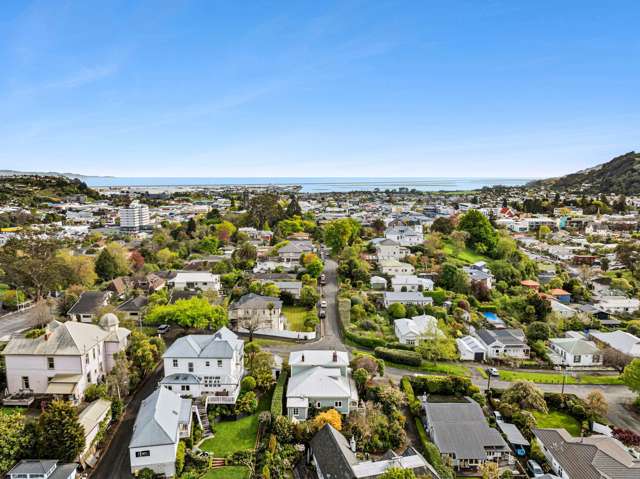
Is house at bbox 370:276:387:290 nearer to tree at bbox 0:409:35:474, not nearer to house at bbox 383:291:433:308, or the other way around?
house at bbox 383:291:433:308

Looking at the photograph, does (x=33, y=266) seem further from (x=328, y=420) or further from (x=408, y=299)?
(x=408, y=299)

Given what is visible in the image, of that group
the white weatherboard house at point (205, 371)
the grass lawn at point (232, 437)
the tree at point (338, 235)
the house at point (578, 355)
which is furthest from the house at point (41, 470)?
the tree at point (338, 235)

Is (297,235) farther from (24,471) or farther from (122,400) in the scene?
(24,471)

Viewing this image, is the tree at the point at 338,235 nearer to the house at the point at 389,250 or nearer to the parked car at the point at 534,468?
the house at the point at 389,250

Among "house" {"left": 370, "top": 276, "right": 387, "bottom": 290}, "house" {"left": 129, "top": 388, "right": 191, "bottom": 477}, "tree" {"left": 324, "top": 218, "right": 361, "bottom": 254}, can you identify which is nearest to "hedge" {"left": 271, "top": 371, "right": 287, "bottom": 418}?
"house" {"left": 129, "top": 388, "right": 191, "bottom": 477}

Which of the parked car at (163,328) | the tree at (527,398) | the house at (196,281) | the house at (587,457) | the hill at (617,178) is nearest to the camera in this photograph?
the house at (587,457)

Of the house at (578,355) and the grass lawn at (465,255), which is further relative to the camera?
the grass lawn at (465,255)
